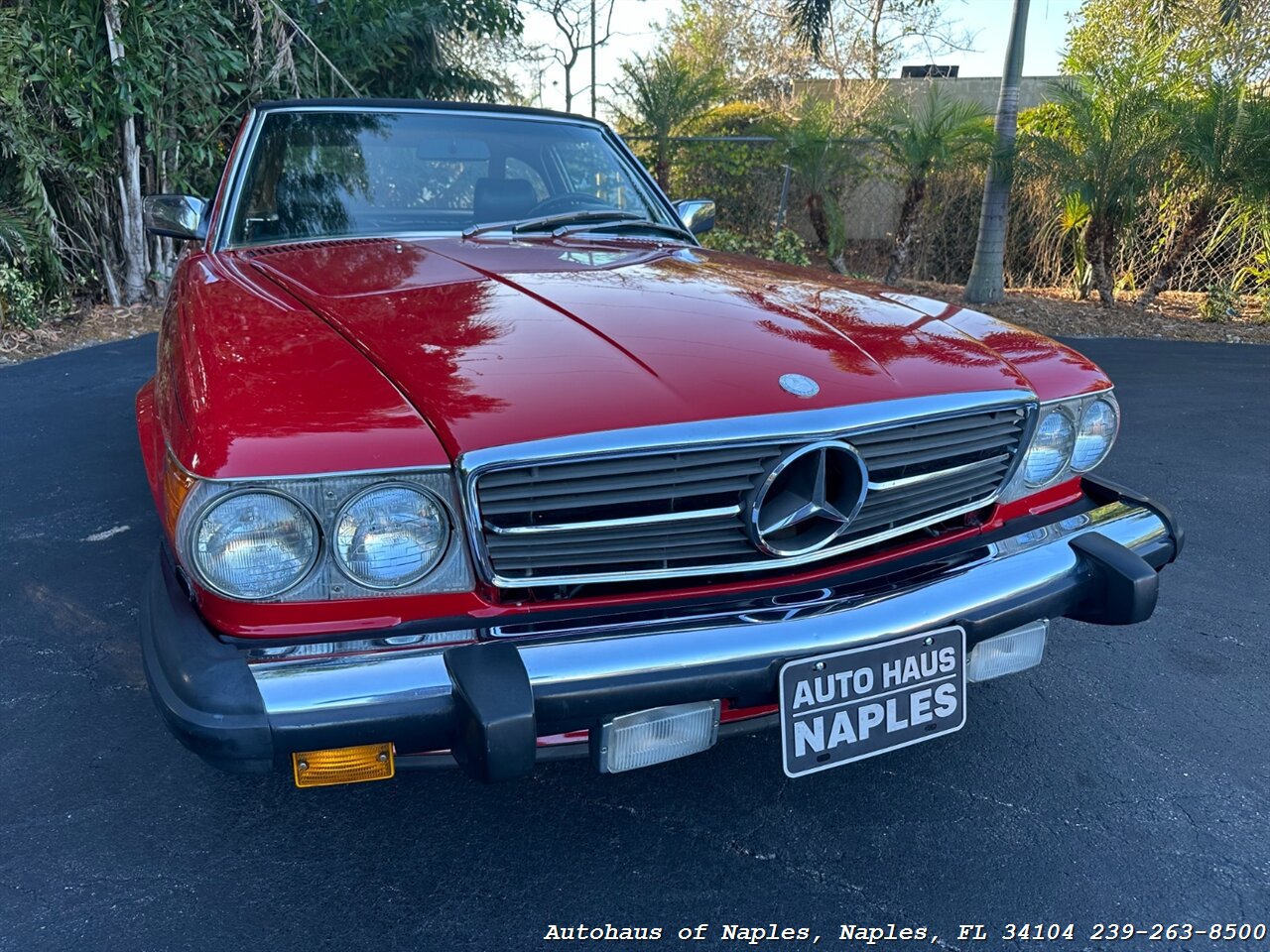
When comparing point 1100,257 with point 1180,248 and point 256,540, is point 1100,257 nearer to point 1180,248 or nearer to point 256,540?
point 1180,248

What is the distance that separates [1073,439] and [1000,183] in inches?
297

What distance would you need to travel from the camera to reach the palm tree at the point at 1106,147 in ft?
26.6

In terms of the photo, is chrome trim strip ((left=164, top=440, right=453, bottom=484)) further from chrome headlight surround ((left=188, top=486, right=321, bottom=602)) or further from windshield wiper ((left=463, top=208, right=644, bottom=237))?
windshield wiper ((left=463, top=208, right=644, bottom=237))

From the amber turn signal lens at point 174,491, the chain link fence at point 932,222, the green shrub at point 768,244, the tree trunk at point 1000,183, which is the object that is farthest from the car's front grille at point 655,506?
the chain link fence at point 932,222

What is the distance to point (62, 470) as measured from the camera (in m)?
4.04

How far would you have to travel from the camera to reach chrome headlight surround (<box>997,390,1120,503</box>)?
6.75 feet

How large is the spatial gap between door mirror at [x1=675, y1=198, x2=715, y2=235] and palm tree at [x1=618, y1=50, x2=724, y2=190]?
726 cm

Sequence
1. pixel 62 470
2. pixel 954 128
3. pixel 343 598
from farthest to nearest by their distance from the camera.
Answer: pixel 954 128 → pixel 62 470 → pixel 343 598

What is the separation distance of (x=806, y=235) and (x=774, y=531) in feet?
31.8

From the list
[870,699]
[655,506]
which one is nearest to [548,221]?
[655,506]

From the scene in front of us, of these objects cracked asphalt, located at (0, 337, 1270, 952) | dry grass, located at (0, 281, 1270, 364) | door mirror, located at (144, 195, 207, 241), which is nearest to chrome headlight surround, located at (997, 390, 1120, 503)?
cracked asphalt, located at (0, 337, 1270, 952)

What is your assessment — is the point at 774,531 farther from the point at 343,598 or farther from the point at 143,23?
the point at 143,23

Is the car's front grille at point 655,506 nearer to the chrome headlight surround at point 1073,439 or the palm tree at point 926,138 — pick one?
the chrome headlight surround at point 1073,439

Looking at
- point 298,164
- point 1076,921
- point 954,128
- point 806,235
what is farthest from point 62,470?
point 806,235
